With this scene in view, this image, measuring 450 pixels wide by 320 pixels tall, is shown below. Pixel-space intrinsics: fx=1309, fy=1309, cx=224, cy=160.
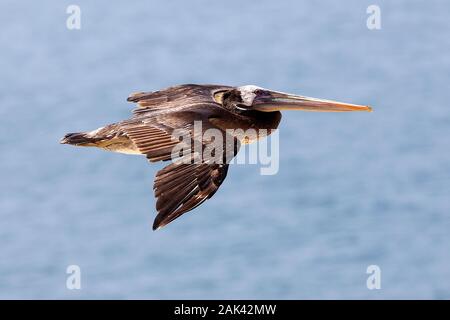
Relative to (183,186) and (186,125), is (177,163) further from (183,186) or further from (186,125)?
(186,125)

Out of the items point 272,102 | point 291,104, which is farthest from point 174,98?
point 291,104

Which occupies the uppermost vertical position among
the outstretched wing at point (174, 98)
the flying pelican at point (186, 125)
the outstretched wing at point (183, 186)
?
the outstretched wing at point (174, 98)

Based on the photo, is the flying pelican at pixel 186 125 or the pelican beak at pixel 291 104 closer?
the flying pelican at pixel 186 125

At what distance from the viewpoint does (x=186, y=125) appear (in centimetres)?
862

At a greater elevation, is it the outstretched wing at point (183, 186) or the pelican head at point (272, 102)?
the pelican head at point (272, 102)

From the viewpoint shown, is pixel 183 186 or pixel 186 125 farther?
pixel 186 125

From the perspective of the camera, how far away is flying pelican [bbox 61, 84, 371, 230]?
8148mm

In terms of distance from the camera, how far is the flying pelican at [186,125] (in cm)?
815

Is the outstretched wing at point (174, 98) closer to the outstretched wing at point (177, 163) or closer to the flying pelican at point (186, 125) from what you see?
the flying pelican at point (186, 125)

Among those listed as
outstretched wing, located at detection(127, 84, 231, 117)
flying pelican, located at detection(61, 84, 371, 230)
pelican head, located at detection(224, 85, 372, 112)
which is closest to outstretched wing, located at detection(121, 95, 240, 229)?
flying pelican, located at detection(61, 84, 371, 230)

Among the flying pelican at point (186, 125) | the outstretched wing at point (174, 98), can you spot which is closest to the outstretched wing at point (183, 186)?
the flying pelican at point (186, 125)

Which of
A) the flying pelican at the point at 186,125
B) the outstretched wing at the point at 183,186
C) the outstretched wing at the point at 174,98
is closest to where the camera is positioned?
the outstretched wing at the point at 183,186

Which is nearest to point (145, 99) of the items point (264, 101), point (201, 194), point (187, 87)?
point (187, 87)

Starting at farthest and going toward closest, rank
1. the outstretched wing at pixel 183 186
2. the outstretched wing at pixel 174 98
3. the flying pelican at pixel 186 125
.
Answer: the outstretched wing at pixel 174 98 → the flying pelican at pixel 186 125 → the outstretched wing at pixel 183 186
